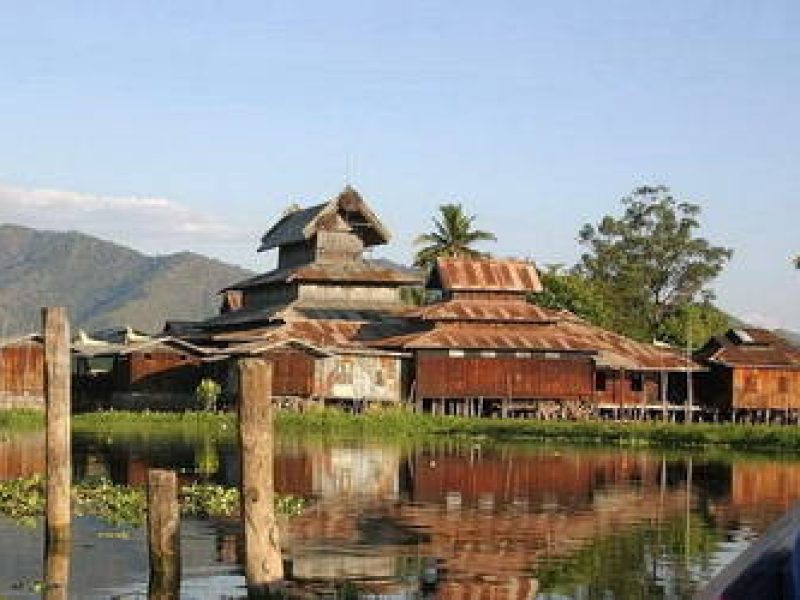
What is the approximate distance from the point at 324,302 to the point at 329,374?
32.8 feet

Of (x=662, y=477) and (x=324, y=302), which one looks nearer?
(x=662, y=477)

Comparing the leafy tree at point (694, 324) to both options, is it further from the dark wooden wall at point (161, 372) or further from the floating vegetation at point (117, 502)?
the floating vegetation at point (117, 502)

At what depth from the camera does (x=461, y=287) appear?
2822 inches

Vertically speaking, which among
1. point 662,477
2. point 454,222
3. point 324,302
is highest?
point 454,222

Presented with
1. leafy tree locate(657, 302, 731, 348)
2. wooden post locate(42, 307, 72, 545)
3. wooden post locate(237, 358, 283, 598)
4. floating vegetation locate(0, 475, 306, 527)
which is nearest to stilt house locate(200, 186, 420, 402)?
leafy tree locate(657, 302, 731, 348)

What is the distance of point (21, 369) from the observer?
6850 centimetres

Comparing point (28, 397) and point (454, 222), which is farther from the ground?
point (454, 222)

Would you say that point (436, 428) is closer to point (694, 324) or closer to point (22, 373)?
point (22, 373)

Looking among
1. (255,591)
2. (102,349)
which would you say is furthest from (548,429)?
(255,591)

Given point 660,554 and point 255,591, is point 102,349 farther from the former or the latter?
point 255,591

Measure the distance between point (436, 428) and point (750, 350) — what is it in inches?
926

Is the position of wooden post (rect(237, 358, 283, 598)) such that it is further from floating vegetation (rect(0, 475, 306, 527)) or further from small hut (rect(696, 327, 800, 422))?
small hut (rect(696, 327, 800, 422))

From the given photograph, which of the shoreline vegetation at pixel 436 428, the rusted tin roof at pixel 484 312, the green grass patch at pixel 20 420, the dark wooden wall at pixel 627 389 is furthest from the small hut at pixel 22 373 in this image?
the dark wooden wall at pixel 627 389

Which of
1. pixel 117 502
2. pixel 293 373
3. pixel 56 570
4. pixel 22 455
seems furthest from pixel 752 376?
pixel 56 570
